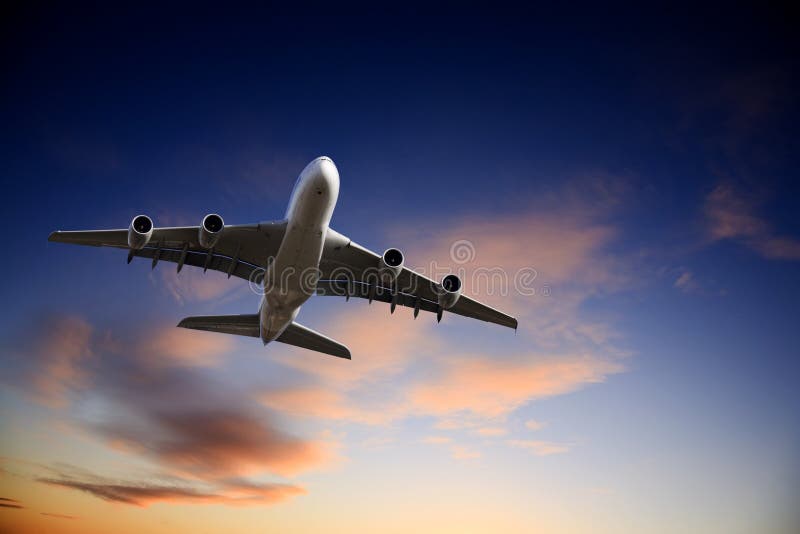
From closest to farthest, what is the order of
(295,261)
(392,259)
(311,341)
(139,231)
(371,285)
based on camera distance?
1. (139,231)
2. (295,261)
3. (392,259)
4. (371,285)
5. (311,341)

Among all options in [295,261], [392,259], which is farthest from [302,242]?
[392,259]

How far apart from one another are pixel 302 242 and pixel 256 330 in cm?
1047

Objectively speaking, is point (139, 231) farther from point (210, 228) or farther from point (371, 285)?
point (371, 285)

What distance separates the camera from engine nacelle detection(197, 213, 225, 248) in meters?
23.5

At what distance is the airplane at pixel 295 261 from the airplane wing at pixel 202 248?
5 centimetres

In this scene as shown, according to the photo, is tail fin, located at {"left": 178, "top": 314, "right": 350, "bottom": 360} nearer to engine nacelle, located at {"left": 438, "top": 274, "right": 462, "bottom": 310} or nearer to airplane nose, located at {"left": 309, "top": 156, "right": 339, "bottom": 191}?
engine nacelle, located at {"left": 438, "top": 274, "right": 462, "bottom": 310}

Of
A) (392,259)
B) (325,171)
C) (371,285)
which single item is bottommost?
(392,259)

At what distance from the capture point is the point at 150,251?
90.7 ft

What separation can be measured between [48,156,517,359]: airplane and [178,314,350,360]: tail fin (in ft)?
0.18

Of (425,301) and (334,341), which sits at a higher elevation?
(425,301)

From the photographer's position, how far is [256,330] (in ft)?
103

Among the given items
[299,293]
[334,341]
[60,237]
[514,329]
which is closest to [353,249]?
[299,293]

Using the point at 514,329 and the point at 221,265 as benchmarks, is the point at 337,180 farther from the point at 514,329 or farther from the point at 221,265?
the point at 514,329

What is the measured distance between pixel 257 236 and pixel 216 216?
3.37 metres
